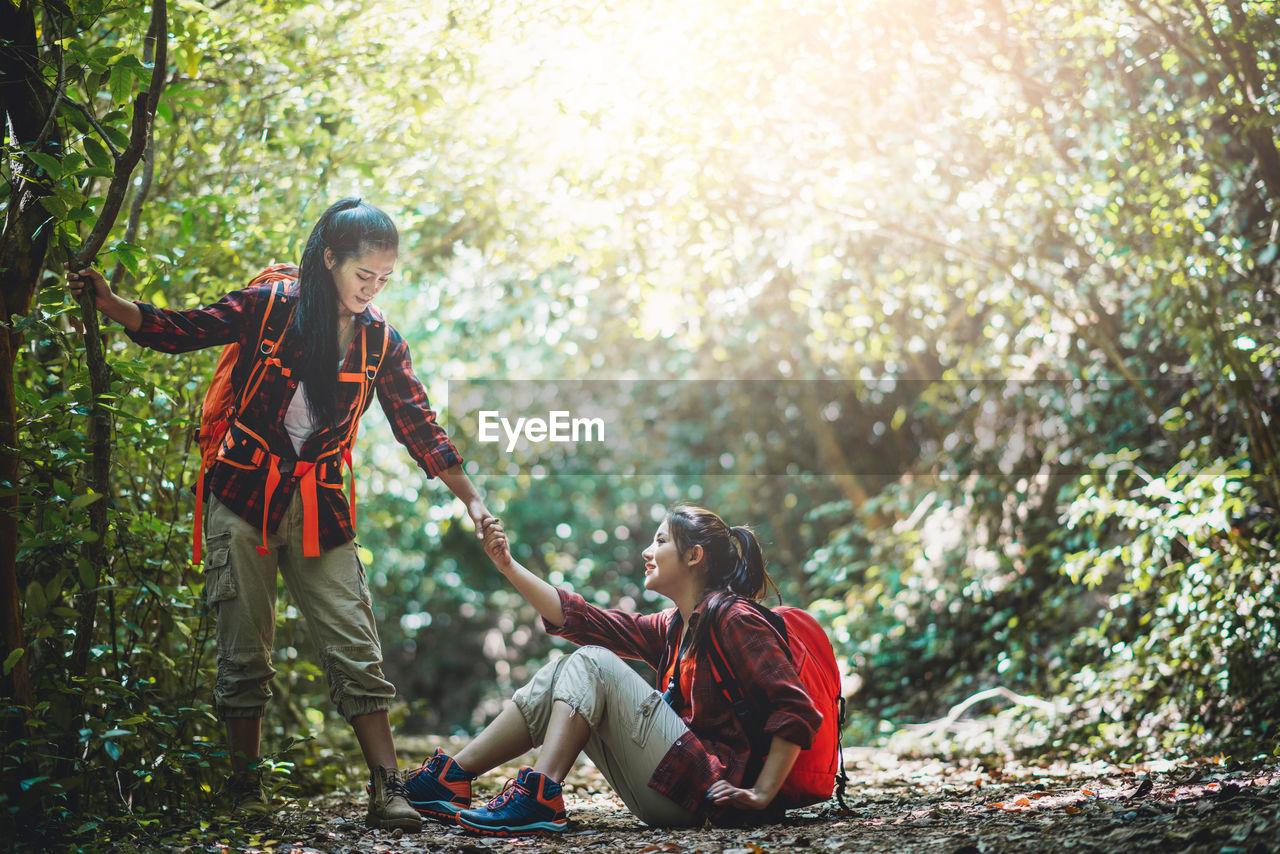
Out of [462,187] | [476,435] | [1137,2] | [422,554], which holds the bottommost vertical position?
[422,554]

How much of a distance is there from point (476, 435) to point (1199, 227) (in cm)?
532

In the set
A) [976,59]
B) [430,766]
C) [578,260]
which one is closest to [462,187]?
[578,260]

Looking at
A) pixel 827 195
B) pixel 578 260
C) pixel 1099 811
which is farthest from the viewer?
pixel 578 260

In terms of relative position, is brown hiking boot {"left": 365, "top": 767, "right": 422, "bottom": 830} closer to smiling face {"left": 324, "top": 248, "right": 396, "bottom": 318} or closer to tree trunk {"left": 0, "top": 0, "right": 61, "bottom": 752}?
tree trunk {"left": 0, "top": 0, "right": 61, "bottom": 752}

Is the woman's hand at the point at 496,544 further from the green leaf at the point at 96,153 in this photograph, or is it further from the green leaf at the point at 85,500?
the green leaf at the point at 96,153

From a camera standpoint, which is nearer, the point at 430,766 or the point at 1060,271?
the point at 430,766

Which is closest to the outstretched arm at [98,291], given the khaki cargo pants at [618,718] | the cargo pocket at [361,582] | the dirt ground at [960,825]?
the cargo pocket at [361,582]

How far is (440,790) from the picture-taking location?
2.71 meters

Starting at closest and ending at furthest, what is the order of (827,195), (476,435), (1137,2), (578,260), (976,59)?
(1137,2)
(976,59)
(827,195)
(578,260)
(476,435)

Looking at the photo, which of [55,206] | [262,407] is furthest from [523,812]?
[55,206]

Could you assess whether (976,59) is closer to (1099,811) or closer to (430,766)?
(1099,811)

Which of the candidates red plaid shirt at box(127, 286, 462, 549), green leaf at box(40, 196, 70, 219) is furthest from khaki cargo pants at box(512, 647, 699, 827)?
green leaf at box(40, 196, 70, 219)

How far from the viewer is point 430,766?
9.04 feet

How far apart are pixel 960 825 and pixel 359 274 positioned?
203 cm
